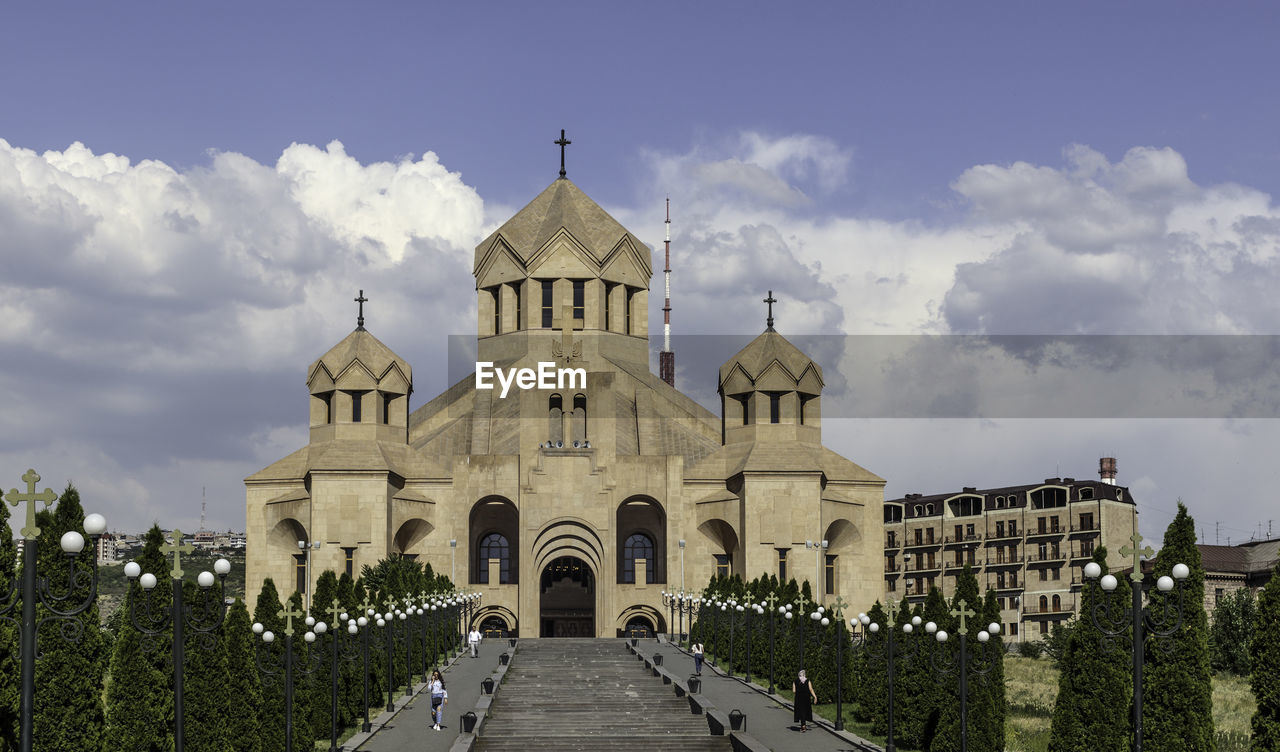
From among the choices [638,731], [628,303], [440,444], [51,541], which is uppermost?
[628,303]

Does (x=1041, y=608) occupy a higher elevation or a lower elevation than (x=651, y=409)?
lower

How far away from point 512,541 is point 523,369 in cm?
733

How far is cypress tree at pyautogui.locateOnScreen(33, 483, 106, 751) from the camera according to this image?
762 inches

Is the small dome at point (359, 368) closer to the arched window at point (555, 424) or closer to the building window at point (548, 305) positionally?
the arched window at point (555, 424)

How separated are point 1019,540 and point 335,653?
6272 cm

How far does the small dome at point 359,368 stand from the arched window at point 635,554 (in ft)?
37.6

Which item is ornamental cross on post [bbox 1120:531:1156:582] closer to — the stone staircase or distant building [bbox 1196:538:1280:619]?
the stone staircase

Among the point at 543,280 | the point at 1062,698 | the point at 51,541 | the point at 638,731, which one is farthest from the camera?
the point at 543,280

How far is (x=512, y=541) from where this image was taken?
60.8m

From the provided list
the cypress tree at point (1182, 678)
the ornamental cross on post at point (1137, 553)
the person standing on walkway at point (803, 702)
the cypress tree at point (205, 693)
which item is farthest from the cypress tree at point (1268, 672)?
the cypress tree at point (205, 693)

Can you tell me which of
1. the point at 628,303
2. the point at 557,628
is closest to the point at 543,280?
the point at 628,303

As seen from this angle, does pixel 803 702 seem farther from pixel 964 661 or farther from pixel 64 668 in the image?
pixel 64 668

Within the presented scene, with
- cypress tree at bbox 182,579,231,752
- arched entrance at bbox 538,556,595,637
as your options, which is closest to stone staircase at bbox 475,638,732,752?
cypress tree at bbox 182,579,231,752

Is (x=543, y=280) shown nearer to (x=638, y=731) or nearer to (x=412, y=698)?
(x=412, y=698)
